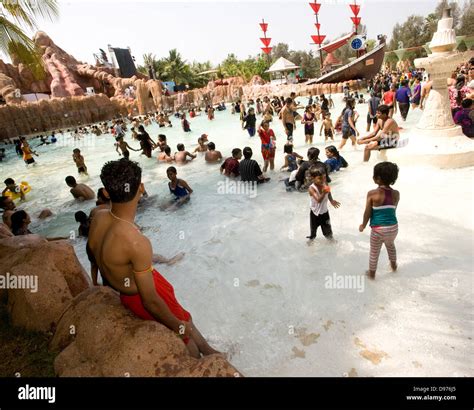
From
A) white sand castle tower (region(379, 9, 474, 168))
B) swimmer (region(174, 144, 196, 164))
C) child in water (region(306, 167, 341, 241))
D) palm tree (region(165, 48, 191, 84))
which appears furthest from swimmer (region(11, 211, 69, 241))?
palm tree (region(165, 48, 191, 84))

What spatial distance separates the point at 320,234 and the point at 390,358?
2.34 metres

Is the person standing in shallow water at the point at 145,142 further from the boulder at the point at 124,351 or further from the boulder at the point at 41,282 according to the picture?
the boulder at the point at 124,351

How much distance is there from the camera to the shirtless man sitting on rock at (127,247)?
1.75m

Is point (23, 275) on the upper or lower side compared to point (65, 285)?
upper

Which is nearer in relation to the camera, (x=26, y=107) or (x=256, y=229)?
(x=256, y=229)

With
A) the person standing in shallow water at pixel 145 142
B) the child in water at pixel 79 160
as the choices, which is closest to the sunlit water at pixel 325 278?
the child in water at pixel 79 160

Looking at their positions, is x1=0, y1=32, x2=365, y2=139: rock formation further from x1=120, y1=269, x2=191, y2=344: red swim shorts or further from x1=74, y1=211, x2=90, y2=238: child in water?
x1=120, y1=269, x2=191, y2=344: red swim shorts

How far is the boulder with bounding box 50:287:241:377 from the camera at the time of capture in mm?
1770

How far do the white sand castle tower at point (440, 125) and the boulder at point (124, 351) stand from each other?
614cm

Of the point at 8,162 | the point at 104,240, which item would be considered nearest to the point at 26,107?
the point at 8,162

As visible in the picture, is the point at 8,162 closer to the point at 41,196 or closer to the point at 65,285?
the point at 41,196

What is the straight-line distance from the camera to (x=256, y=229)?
18.2 feet

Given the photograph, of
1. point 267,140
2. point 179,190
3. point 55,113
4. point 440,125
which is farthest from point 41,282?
point 55,113

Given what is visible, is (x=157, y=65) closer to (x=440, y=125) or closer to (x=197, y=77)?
(x=197, y=77)
